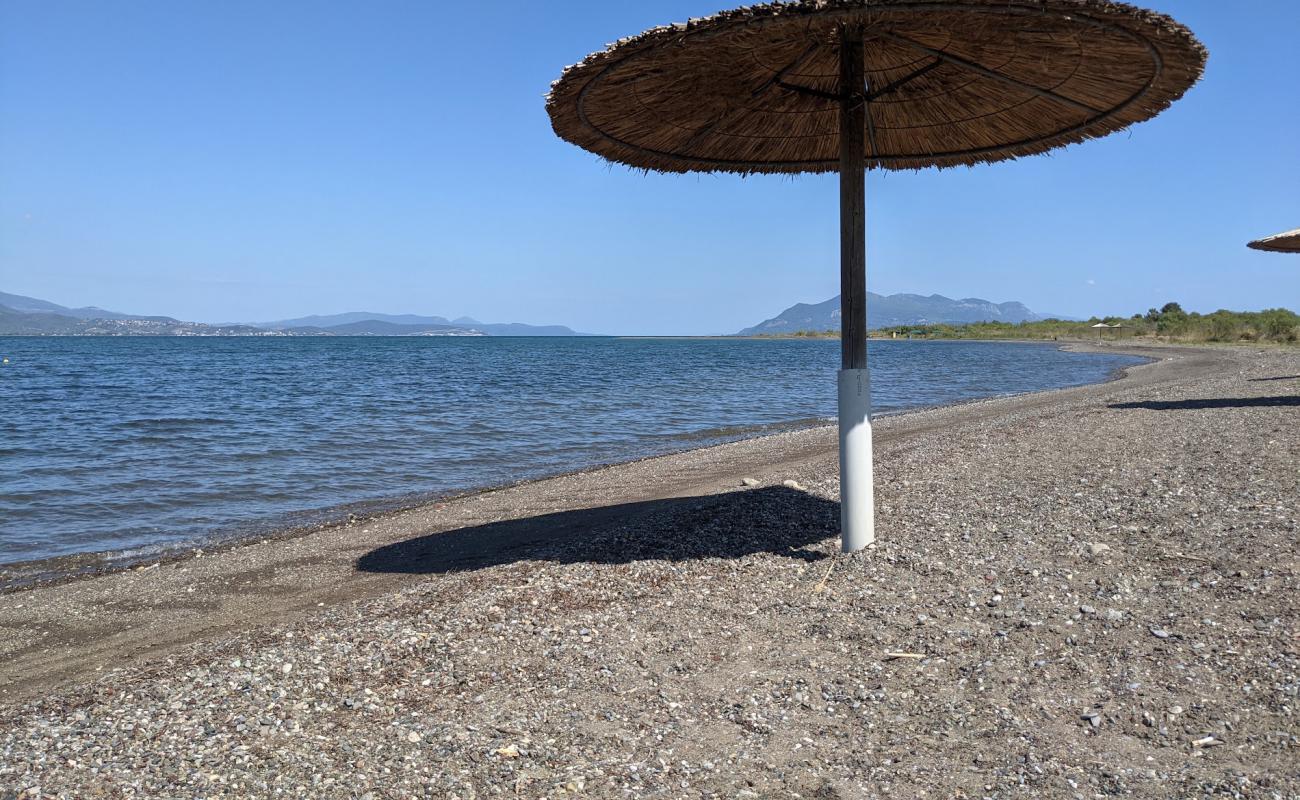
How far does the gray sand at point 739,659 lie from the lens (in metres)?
3.24

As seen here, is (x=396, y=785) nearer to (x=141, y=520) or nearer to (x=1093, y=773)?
(x=1093, y=773)

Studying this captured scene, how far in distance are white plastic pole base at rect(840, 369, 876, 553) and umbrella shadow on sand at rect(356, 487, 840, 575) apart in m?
0.32

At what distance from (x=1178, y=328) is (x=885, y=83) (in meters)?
66.8

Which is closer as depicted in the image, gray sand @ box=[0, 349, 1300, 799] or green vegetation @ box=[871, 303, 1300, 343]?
gray sand @ box=[0, 349, 1300, 799]

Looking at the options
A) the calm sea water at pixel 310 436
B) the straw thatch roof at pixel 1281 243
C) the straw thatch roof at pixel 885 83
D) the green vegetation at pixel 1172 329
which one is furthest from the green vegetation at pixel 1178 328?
the straw thatch roof at pixel 885 83

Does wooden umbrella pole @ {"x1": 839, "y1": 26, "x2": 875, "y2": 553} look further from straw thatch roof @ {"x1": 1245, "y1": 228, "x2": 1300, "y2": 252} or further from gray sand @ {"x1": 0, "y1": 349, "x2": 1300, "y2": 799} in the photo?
straw thatch roof @ {"x1": 1245, "y1": 228, "x2": 1300, "y2": 252}

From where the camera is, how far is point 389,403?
25.4m

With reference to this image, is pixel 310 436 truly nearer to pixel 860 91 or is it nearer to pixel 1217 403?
pixel 860 91

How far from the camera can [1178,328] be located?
61594mm

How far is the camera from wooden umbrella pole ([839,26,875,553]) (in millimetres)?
5539

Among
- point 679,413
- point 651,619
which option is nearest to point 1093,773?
point 651,619

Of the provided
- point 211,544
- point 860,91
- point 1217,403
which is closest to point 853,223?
point 860,91

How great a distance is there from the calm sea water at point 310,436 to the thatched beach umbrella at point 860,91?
7257 millimetres

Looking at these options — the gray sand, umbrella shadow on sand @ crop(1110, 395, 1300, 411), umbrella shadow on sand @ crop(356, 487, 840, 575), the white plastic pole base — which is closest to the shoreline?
the gray sand
